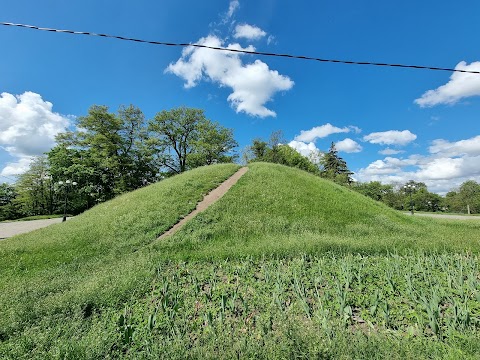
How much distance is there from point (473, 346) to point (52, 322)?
6.28 metres

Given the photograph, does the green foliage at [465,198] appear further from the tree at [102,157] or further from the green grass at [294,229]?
the tree at [102,157]

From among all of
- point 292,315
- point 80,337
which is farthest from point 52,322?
point 292,315

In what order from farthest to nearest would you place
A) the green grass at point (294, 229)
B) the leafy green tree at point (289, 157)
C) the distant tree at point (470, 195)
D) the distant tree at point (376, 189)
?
the distant tree at point (376, 189), the distant tree at point (470, 195), the leafy green tree at point (289, 157), the green grass at point (294, 229)

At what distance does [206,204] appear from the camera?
13336mm

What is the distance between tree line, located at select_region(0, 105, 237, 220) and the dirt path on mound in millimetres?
25433

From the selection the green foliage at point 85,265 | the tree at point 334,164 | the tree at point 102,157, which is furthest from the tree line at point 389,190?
the green foliage at point 85,265

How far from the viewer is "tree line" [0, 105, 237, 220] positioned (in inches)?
1518

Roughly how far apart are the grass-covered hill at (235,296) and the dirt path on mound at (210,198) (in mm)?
619

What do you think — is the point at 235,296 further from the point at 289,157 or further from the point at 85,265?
the point at 289,157

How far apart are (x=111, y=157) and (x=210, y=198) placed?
1190 inches

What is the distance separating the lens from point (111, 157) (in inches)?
1501

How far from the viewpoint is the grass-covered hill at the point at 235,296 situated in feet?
10.9

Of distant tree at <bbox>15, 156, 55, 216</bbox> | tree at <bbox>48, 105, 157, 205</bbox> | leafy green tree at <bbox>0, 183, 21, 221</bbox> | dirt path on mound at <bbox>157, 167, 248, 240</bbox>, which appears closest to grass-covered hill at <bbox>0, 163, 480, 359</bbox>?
dirt path on mound at <bbox>157, 167, 248, 240</bbox>

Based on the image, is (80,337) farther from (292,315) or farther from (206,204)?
(206,204)
